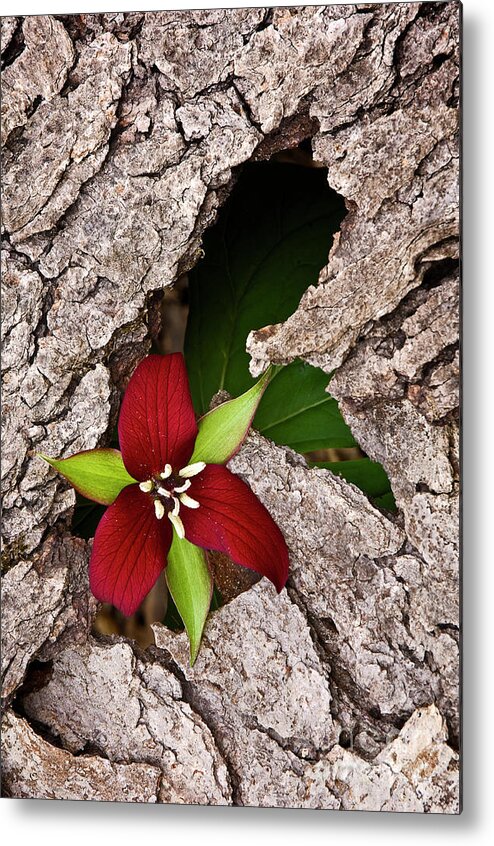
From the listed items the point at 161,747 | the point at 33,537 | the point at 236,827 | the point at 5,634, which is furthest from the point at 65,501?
the point at 236,827

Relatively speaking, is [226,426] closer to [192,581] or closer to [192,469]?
[192,469]

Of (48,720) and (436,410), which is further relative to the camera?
(48,720)

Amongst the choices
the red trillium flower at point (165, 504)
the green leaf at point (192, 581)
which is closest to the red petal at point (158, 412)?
the red trillium flower at point (165, 504)

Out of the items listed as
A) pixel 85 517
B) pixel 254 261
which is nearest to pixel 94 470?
pixel 85 517

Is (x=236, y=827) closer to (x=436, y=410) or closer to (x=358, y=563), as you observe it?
(x=358, y=563)

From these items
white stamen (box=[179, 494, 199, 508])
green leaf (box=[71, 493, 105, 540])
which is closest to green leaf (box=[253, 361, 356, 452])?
white stamen (box=[179, 494, 199, 508])

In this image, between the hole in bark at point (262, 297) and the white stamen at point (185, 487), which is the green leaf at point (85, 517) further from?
the white stamen at point (185, 487)

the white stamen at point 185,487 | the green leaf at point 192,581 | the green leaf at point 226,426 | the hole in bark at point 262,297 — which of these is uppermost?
the hole in bark at point 262,297
